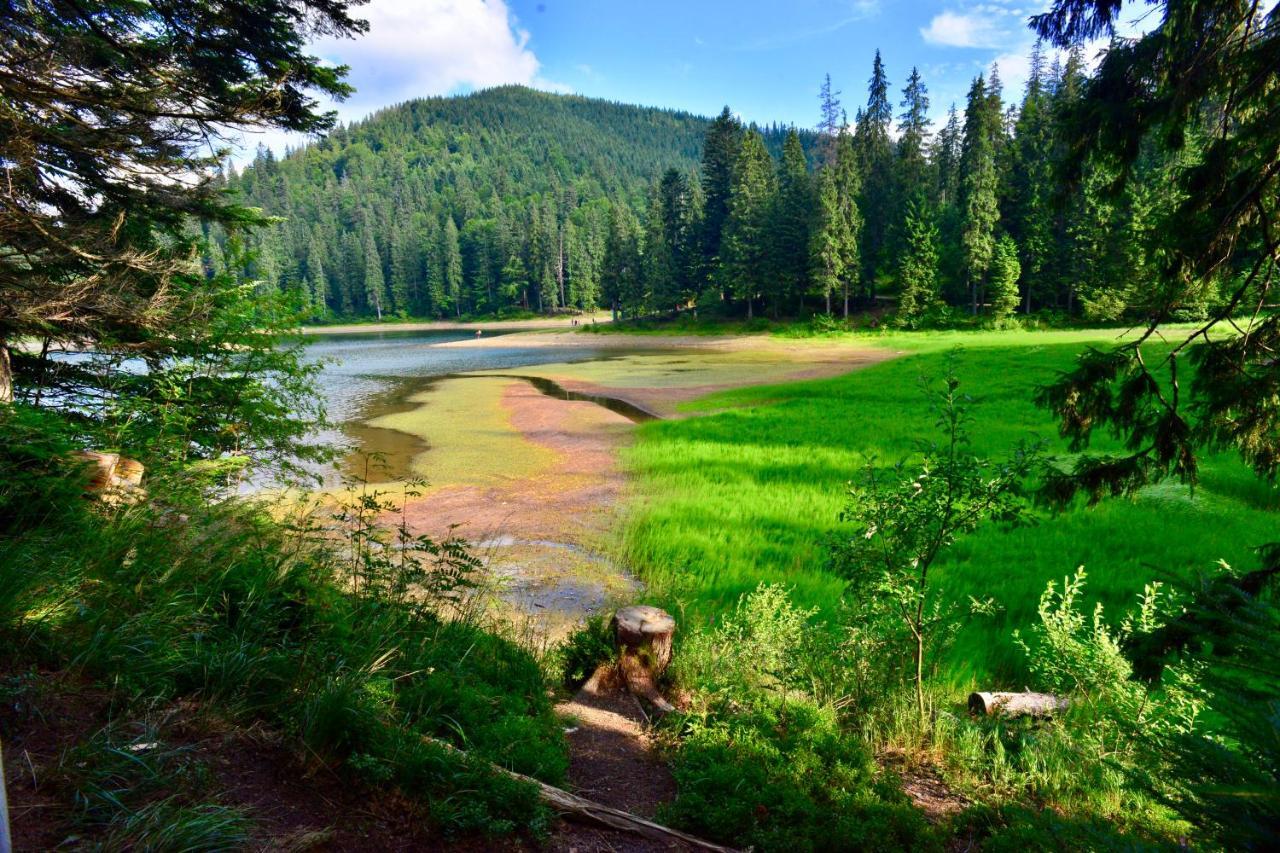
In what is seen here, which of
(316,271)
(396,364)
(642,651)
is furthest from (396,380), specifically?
(316,271)

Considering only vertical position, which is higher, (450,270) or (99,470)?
(450,270)

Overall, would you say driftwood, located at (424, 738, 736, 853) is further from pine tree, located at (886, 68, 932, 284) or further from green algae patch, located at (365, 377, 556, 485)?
pine tree, located at (886, 68, 932, 284)

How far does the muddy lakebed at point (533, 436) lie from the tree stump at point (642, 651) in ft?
4.51

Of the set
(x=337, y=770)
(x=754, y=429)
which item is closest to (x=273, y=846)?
(x=337, y=770)

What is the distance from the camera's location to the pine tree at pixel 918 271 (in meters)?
57.3

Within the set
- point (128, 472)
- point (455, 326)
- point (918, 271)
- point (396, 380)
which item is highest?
point (918, 271)

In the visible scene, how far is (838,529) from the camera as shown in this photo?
33.8ft

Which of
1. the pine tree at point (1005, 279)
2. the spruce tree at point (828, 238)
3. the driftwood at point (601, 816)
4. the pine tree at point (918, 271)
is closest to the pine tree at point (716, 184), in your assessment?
the spruce tree at point (828, 238)

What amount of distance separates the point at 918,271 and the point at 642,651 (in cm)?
5950

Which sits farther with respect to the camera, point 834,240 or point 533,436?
point 834,240

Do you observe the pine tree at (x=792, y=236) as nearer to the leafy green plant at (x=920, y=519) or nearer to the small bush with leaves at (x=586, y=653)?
the leafy green plant at (x=920, y=519)

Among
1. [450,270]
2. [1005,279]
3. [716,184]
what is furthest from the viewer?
[450,270]

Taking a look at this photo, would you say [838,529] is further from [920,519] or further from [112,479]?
[112,479]

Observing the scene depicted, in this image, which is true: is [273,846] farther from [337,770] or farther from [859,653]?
[859,653]
